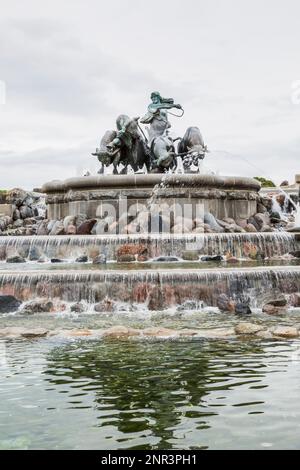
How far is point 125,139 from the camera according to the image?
23.6 meters

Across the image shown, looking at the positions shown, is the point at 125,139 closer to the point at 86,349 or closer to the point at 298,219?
the point at 298,219

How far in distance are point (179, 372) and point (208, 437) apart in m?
1.82

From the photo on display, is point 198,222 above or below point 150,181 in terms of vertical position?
below

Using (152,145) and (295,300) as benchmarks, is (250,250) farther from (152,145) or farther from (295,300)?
(152,145)

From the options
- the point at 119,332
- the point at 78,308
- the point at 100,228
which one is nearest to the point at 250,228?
the point at 100,228

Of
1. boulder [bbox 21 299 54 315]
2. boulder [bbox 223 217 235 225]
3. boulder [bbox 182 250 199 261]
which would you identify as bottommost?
boulder [bbox 21 299 54 315]

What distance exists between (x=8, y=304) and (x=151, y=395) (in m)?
6.43

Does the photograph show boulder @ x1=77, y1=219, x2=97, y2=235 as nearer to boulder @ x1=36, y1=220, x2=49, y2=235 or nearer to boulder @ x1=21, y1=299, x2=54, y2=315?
boulder @ x1=36, y1=220, x2=49, y2=235

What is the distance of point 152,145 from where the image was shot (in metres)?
23.8

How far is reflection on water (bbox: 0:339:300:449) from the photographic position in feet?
13.9

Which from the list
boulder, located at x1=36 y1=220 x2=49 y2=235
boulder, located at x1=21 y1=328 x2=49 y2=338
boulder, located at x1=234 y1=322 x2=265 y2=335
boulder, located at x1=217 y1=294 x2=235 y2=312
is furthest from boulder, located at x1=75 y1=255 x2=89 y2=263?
boulder, located at x1=234 y1=322 x2=265 y2=335

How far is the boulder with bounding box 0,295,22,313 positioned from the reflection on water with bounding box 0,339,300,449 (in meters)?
3.68

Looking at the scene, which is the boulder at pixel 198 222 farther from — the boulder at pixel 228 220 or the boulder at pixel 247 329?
the boulder at pixel 247 329
